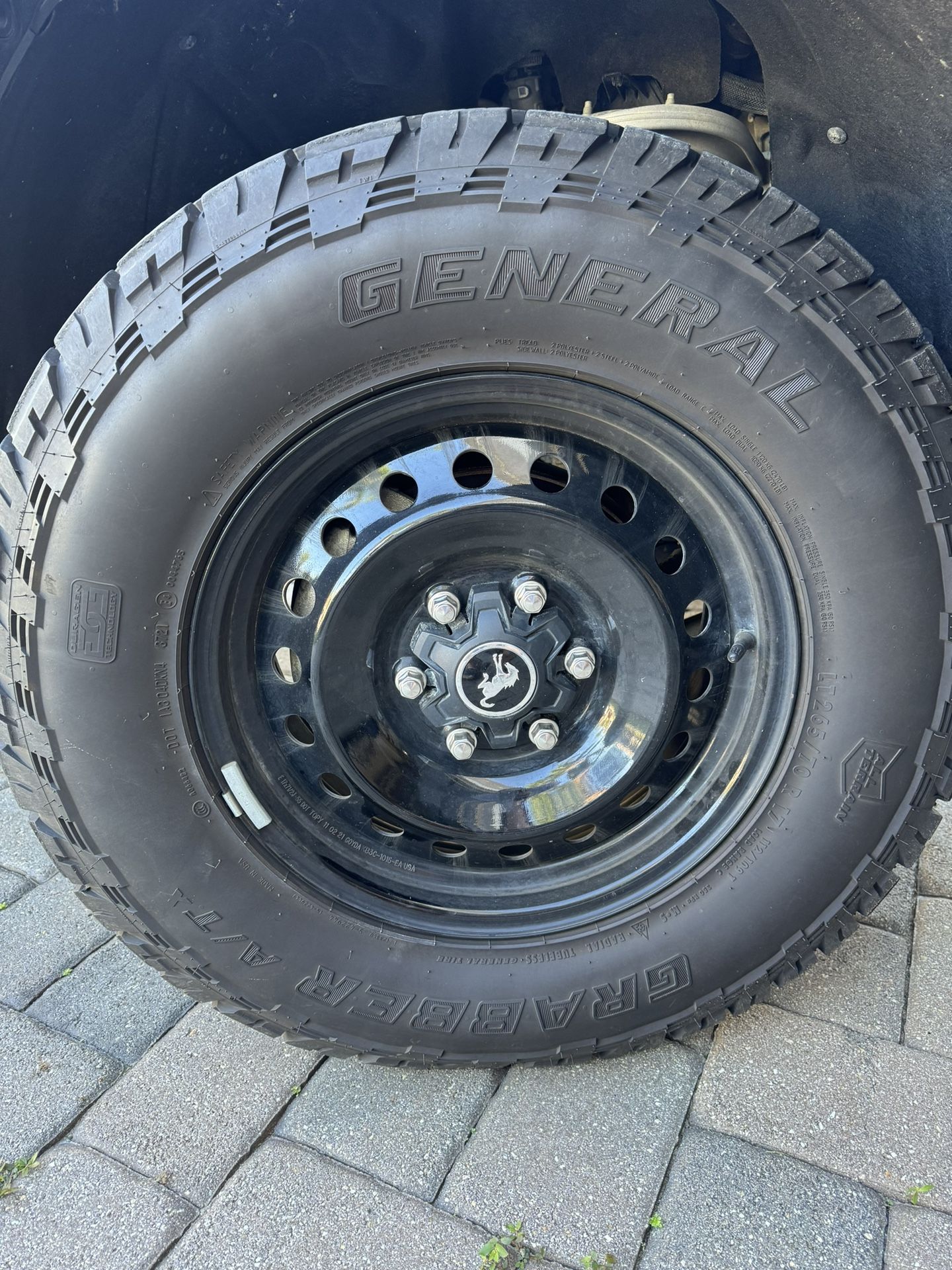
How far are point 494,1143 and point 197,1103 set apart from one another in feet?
1.98

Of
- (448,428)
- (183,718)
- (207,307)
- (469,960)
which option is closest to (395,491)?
(448,428)

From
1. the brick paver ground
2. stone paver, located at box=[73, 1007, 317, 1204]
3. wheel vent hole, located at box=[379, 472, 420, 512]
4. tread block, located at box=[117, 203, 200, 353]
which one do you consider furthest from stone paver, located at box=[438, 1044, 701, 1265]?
tread block, located at box=[117, 203, 200, 353]

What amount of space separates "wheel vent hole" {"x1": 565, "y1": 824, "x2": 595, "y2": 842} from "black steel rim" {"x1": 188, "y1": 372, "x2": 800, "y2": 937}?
0.02 metres

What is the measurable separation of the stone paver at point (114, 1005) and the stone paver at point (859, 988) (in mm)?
1380

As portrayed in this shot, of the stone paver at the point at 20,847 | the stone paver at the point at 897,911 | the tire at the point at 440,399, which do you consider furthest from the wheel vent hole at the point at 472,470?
the stone paver at the point at 20,847

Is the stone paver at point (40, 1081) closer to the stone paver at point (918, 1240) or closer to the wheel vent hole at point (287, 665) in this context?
the wheel vent hole at point (287, 665)

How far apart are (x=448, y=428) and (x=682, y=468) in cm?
43

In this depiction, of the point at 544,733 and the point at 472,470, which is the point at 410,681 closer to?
the point at 544,733

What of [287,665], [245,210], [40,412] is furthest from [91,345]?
[287,665]

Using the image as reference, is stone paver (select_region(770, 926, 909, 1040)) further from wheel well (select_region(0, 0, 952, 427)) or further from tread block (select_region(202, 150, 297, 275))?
tread block (select_region(202, 150, 297, 275))

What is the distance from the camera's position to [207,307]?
1.43 meters

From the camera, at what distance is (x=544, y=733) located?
1.71 m

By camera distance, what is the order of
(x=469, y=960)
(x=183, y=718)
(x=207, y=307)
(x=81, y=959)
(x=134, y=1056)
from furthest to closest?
(x=81, y=959) < (x=134, y=1056) < (x=469, y=960) < (x=183, y=718) < (x=207, y=307)

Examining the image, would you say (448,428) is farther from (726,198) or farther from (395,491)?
(726,198)
